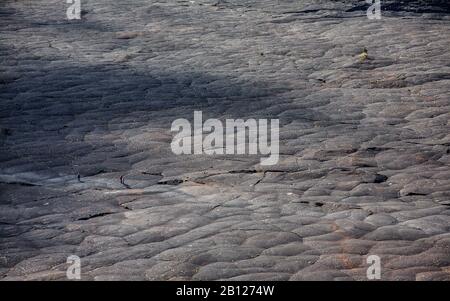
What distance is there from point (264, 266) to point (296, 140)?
179 centimetres

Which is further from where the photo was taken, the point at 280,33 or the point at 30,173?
the point at 280,33

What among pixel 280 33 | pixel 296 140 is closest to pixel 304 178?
pixel 296 140

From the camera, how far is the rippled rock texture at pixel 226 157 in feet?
11.2

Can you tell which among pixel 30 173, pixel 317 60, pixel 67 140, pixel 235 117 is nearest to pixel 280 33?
pixel 317 60

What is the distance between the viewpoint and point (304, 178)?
434 cm

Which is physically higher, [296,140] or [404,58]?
[404,58]

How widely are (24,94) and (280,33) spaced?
11.4 ft

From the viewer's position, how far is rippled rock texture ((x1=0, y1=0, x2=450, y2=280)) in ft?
11.2

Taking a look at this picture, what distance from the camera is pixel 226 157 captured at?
4.69 metres

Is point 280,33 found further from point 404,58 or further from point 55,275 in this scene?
point 55,275

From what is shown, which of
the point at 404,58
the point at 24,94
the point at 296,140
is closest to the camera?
the point at 296,140
